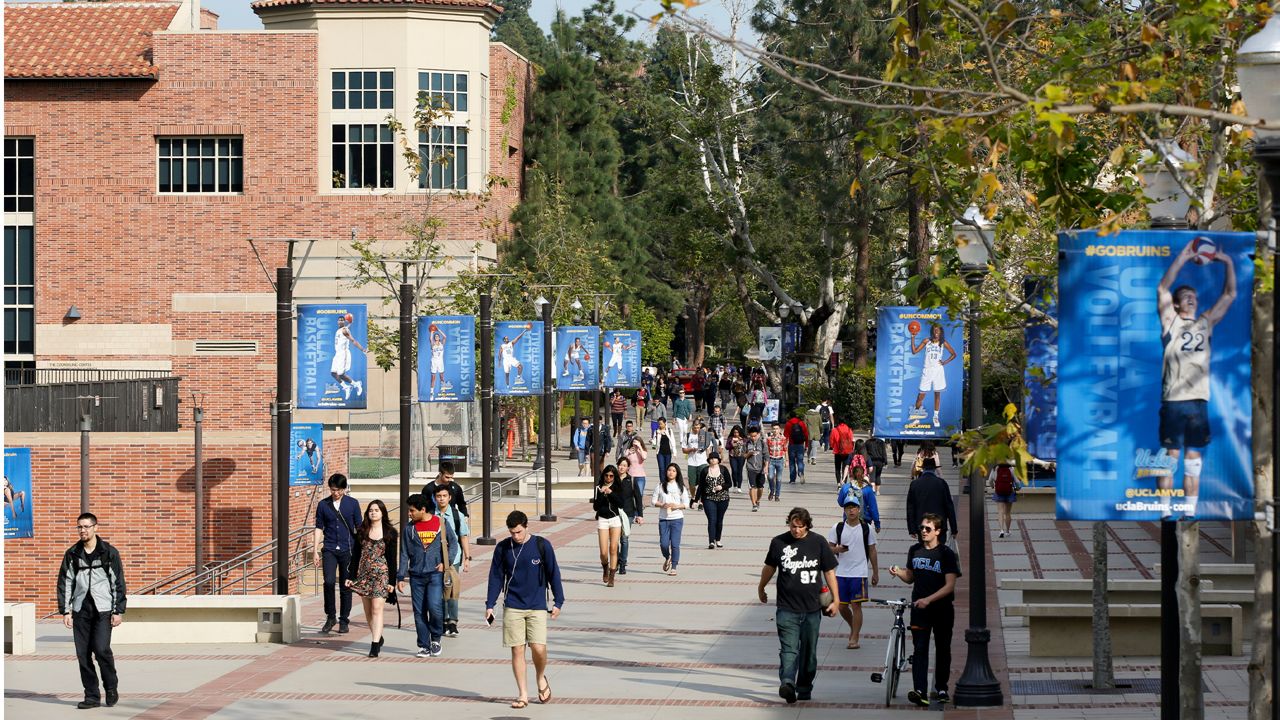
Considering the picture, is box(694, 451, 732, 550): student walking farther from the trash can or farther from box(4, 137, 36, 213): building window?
box(4, 137, 36, 213): building window

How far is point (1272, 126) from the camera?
23.9 ft

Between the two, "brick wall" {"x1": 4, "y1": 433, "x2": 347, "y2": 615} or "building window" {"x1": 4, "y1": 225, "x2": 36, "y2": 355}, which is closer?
"brick wall" {"x1": 4, "y1": 433, "x2": 347, "y2": 615}

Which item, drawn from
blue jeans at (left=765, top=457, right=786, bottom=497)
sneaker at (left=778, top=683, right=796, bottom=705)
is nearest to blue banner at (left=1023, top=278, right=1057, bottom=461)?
sneaker at (left=778, top=683, right=796, bottom=705)

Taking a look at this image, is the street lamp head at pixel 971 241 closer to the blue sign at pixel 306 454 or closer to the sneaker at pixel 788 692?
the sneaker at pixel 788 692

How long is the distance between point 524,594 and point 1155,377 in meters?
7.24

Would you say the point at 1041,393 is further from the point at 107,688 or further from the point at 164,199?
the point at 164,199

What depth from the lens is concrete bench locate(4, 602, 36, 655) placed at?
17547 mm

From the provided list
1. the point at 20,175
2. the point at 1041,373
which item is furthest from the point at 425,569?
the point at 20,175

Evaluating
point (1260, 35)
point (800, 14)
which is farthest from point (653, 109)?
point (1260, 35)

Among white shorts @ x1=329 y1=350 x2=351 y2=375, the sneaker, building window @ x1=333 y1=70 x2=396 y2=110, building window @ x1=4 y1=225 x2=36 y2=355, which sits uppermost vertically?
building window @ x1=333 y1=70 x2=396 y2=110

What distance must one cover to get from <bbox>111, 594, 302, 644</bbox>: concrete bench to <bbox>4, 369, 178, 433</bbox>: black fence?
38.6 feet

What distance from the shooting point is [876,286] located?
229ft

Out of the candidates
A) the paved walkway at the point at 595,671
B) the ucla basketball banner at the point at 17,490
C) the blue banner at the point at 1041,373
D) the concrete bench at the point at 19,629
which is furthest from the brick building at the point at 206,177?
the blue banner at the point at 1041,373

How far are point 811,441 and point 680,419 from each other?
14.6 ft
